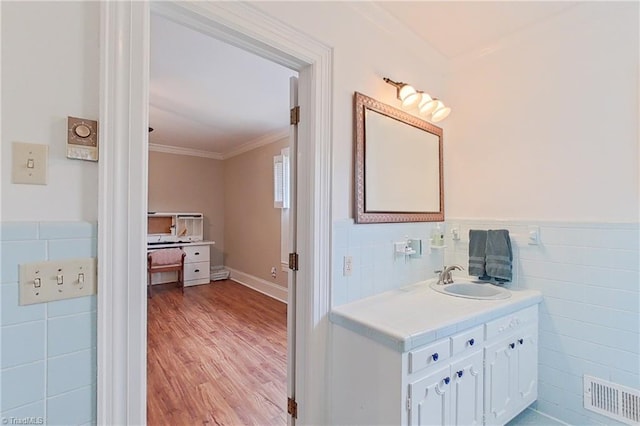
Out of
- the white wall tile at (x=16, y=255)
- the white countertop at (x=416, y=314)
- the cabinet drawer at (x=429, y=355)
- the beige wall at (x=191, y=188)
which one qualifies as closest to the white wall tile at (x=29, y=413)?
the white wall tile at (x=16, y=255)

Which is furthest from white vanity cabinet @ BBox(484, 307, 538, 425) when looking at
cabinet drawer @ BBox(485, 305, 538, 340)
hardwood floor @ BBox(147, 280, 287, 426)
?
hardwood floor @ BBox(147, 280, 287, 426)

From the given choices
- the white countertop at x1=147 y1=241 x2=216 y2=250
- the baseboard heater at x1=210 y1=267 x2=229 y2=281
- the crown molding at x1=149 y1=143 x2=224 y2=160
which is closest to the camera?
the white countertop at x1=147 y1=241 x2=216 y2=250

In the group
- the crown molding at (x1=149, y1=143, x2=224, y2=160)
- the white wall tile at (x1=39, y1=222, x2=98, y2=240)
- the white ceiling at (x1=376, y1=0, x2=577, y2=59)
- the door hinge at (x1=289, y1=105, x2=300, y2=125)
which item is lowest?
the white wall tile at (x1=39, y1=222, x2=98, y2=240)

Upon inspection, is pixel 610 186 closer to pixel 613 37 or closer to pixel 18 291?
pixel 613 37

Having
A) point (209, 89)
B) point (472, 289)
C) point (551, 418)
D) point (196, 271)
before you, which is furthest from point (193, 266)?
point (551, 418)

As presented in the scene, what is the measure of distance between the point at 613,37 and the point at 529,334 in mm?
1848

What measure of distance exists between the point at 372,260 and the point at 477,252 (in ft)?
3.04

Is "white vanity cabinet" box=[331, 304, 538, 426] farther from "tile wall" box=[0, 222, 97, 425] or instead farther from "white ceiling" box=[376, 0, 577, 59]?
"white ceiling" box=[376, 0, 577, 59]

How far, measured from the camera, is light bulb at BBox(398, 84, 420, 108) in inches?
78.1

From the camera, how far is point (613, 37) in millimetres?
1786

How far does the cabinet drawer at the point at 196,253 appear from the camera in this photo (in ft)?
17.3

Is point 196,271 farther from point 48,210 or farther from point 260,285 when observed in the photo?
point 48,210

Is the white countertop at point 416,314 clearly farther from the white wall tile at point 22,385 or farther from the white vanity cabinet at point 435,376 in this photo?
the white wall tile at point 22,385

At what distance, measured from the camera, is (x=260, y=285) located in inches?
197
